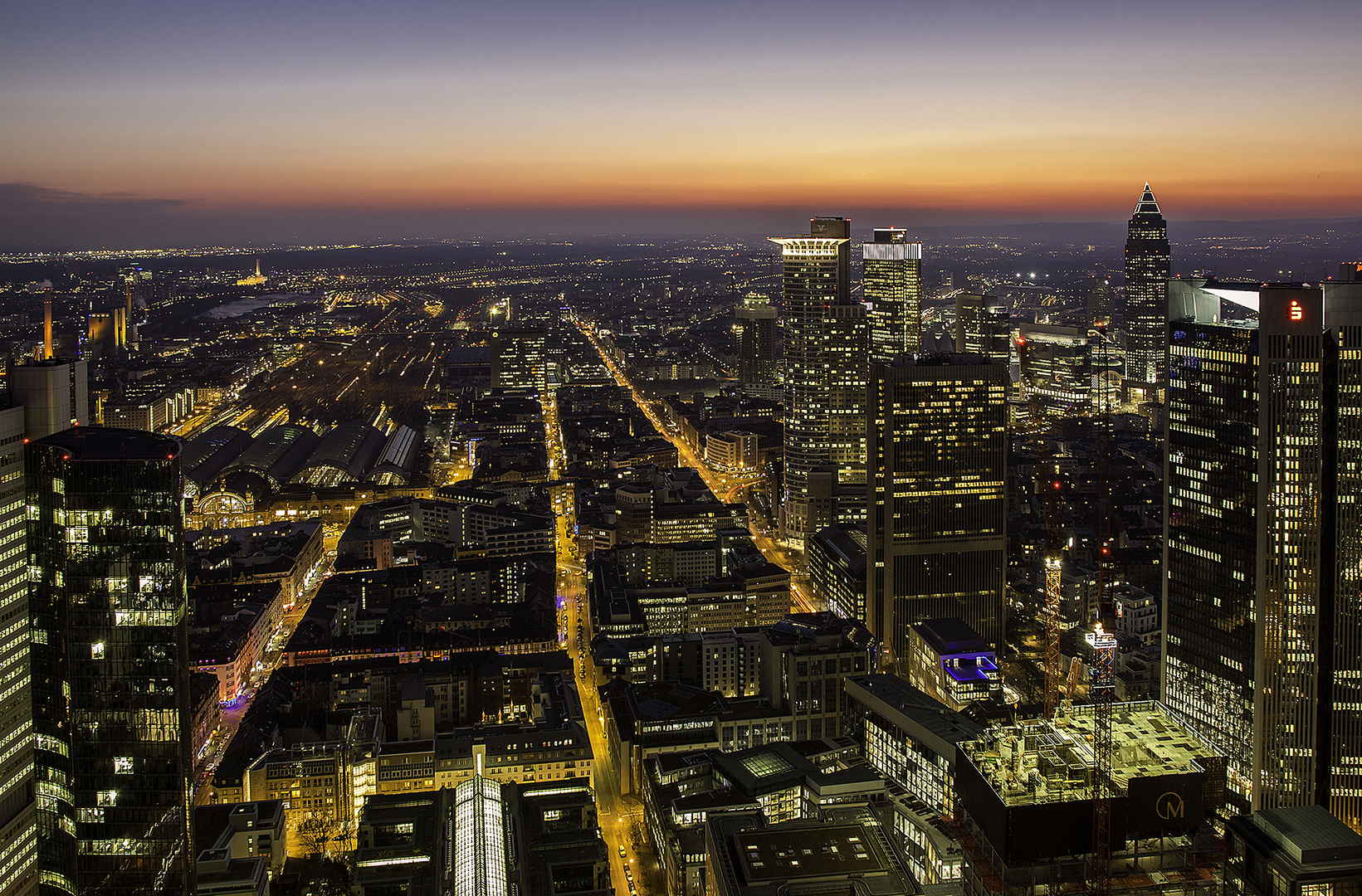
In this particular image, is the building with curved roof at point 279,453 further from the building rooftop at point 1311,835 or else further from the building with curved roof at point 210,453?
the building rooftop at point 1311,835

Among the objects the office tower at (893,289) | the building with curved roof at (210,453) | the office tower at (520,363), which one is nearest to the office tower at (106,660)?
the building with curved roof at (210,453)

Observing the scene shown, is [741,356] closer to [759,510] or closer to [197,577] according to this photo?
[759,510]

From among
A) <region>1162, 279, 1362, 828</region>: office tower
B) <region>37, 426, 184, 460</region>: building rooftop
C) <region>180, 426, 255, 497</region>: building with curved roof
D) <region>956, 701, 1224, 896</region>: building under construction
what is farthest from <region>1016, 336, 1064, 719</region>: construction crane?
<region>180, 426, 255, 497</region>: building with curved roof

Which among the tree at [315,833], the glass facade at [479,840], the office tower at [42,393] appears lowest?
the tree at [315,833]

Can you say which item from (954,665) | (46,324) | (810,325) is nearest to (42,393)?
(46,324)

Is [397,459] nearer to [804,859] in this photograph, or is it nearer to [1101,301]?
[804,859]

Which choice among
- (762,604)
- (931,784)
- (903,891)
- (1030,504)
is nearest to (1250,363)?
(931,784)

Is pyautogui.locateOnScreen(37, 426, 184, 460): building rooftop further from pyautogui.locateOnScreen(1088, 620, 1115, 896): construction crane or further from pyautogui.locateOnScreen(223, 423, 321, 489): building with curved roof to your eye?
pyautogui.locateOnScreen(223, 423, 321, 489): building with curved roof
